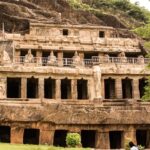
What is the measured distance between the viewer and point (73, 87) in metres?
36.7

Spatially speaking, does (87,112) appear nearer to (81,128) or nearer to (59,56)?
(81,128)

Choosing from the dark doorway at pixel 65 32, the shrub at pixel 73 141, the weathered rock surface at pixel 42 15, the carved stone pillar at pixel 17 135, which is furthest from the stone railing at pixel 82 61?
the shrub at pixel 73 141

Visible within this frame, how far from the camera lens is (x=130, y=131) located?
1159 inches

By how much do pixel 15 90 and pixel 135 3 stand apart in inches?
1206

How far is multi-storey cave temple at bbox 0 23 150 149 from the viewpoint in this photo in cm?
2802

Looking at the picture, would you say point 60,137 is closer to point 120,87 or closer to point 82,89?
point 120,87

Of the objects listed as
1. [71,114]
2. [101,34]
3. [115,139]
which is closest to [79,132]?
[71,114]

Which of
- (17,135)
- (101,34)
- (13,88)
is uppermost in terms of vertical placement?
(101,34)

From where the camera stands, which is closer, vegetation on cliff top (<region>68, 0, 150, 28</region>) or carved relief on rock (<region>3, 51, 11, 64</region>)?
carved relief on rock (<region>3, 51, 11, 64</region>)

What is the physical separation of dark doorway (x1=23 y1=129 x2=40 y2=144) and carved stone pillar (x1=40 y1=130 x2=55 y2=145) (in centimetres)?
157

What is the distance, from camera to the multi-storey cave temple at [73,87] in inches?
1103

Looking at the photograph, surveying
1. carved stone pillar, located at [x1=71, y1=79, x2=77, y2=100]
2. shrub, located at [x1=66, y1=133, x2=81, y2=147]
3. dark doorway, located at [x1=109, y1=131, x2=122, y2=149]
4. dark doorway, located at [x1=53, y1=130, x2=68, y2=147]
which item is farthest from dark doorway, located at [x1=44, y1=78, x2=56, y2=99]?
shrub, located at [x1=66, y1=133, x2=81, y2=147]

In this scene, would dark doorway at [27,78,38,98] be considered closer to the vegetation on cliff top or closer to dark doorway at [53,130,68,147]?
dark doorway at [53,130,68,147]

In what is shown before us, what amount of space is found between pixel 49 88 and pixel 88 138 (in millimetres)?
9496
